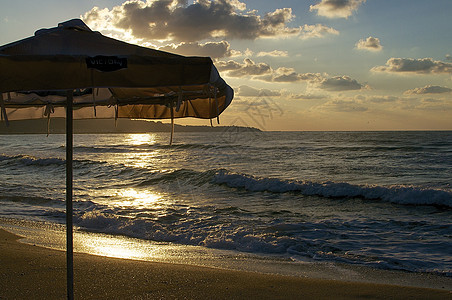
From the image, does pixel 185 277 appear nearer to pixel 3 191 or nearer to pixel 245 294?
pixel 245 294

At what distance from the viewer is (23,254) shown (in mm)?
5949

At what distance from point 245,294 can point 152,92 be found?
255 centimetres

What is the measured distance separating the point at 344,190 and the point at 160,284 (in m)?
11.9

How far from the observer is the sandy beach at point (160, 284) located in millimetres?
4457

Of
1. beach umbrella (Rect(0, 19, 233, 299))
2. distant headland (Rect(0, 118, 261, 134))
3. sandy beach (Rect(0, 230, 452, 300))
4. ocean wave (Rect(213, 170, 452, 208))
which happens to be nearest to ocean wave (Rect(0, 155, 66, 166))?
distant headland (Rect(0, 118, 261, 134))

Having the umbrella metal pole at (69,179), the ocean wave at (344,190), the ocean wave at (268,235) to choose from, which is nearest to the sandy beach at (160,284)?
the umbrella metal pole at (69,179)

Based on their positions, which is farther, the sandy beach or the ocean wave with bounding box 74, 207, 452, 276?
the ocean wave with bounding box 74, 207, 452, 276

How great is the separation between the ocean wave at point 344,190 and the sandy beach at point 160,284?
368 inches

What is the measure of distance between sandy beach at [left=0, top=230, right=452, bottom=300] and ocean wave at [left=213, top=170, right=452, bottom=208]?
936 centimetres

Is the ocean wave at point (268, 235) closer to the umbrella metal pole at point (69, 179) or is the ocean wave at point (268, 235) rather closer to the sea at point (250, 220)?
the sea at point (250, 220)

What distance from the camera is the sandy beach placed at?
14.6ft

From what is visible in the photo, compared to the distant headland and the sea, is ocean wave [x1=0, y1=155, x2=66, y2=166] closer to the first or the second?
the distant headland

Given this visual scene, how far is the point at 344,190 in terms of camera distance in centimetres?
1528

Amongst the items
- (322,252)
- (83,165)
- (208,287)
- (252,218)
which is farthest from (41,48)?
(83,165)
